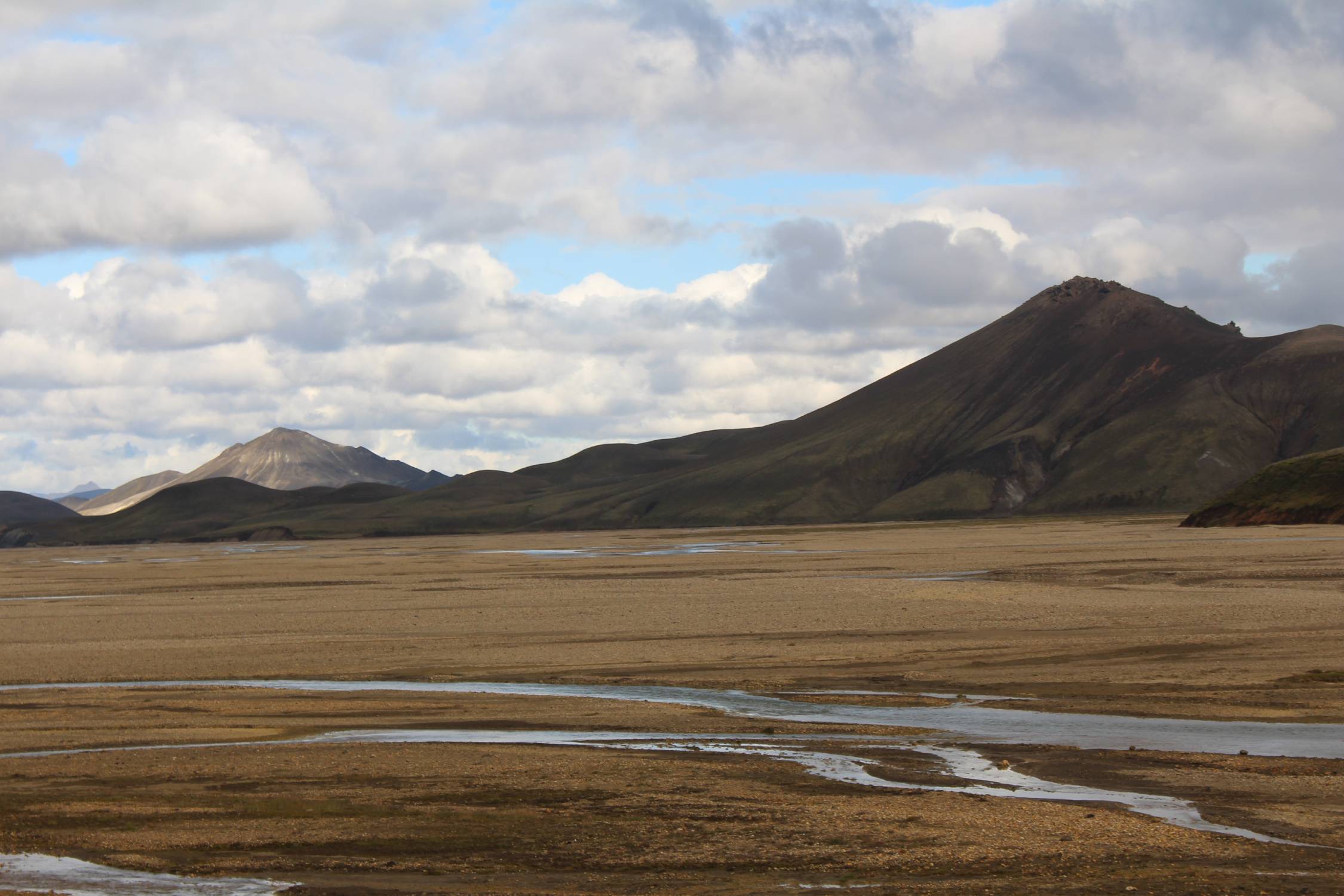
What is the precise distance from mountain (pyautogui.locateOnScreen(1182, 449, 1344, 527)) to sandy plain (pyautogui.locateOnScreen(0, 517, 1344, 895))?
51.7 metres

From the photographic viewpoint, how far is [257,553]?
423 ft

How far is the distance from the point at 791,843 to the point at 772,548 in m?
85.6

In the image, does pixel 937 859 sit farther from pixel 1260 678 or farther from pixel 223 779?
pixel 1260 678

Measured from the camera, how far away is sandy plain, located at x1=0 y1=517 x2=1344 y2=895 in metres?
14.7

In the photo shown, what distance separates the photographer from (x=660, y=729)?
2397 cm

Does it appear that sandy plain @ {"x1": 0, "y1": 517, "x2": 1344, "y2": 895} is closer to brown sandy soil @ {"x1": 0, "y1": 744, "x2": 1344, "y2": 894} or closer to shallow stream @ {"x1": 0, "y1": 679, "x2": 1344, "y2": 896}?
brown sandy soil @ {"x1": 0, "y1": 744, "x2": 1344, "y2": 894}

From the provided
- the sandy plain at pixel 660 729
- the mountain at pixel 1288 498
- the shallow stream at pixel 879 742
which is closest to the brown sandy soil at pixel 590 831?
the sandy plain at pixel 660 729

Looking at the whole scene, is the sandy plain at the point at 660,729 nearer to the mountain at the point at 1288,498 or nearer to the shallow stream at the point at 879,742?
the shallow stream at the point at 879,742

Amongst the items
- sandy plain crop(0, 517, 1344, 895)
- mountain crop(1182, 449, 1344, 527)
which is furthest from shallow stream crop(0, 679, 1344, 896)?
mountain crop(1182, 449, 1344, 527)

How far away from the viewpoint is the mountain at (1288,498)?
107312 mm

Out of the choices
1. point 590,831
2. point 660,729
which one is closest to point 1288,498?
point 660,729

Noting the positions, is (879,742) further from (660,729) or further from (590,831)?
(590,831)

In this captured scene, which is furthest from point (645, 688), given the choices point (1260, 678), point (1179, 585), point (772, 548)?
point (772, 548)

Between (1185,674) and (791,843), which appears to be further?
(1185,674)
